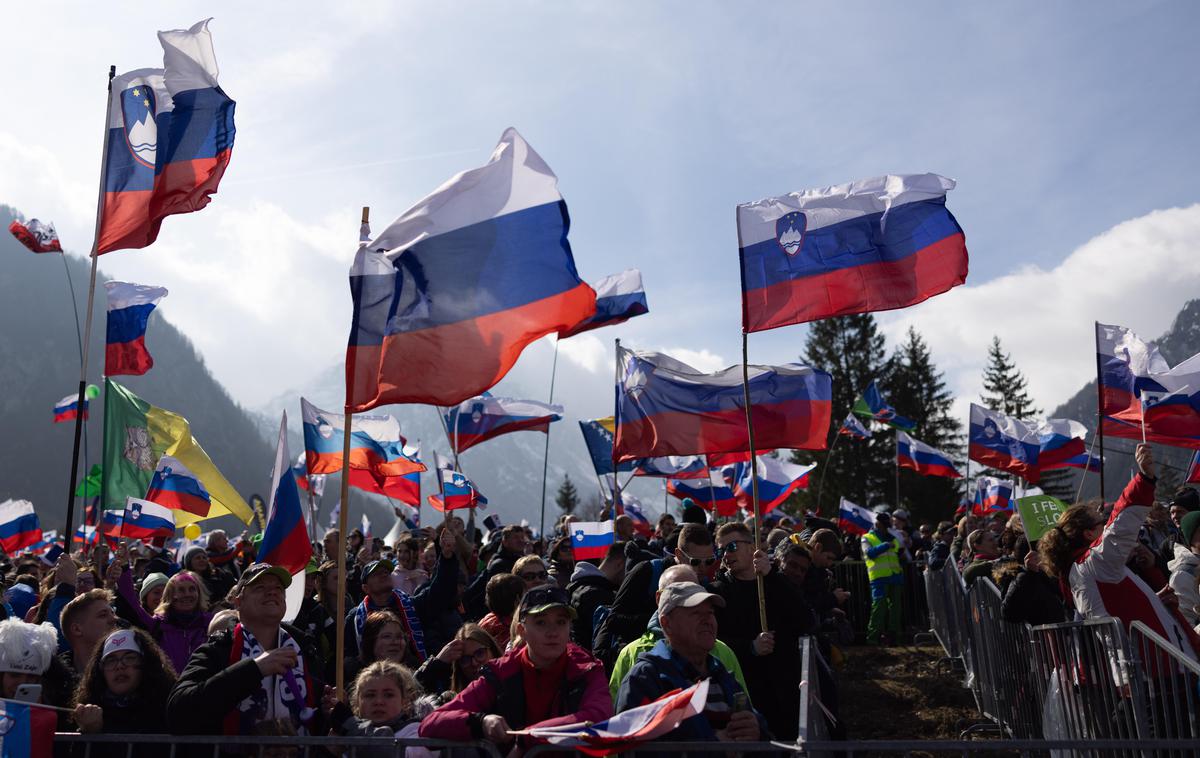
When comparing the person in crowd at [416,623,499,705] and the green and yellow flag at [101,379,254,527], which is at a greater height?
the green and yellow flag at [101,379,254,527]

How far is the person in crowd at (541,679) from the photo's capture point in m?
4.55

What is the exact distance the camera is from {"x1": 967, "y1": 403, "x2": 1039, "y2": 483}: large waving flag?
1845 cm

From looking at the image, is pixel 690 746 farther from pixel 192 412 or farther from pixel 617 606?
pixel 192 412

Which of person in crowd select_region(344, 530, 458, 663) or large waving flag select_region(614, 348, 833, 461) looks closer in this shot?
person in crowd select_region(344, 530, 458, 663)

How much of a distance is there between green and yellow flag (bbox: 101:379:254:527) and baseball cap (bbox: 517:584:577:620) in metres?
7.57

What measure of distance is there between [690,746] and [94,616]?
380 cm

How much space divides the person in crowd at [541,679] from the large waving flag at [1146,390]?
409 inches

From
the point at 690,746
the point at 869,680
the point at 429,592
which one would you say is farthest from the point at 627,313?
the point at 690,746

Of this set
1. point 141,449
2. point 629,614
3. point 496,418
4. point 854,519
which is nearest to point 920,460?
point 854,519

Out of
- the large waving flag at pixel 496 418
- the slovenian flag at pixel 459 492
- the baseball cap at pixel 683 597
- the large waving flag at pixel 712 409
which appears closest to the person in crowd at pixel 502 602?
the baseball cap at pixel 683 597

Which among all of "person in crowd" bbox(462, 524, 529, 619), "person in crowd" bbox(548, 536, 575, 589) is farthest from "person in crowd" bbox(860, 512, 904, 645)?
"person in crowd" bbox(462, 524, 529, 619)

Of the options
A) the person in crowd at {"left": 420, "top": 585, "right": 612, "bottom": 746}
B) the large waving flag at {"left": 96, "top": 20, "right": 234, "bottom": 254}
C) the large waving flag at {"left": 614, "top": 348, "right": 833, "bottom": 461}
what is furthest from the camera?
the large waving flag at {"left": 614, "top": 348, "right": 833, "bottom": 461}

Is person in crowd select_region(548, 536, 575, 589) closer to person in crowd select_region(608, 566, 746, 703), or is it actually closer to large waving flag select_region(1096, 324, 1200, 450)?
person in crowd select_region(608, 566, 746, 703)

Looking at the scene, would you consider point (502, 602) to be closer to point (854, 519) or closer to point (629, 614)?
point (629, 614)
